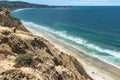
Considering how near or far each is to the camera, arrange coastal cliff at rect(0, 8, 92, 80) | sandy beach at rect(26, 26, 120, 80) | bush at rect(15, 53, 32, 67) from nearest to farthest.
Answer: coastal cliff at rect(0, 8, 92, 80)
bush at rect(15, 53, 32, 67)
sandy beach at rect(26, 26, 120, 80)

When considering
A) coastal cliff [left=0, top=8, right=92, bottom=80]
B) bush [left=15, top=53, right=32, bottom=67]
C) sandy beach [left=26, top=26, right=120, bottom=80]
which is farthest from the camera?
sandy beach [left=26, top=26, right=120, bottom=80]

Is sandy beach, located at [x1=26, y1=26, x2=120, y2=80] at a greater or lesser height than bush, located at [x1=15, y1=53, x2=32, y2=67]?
lesser

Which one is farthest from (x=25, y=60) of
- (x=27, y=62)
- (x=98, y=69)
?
(x=98, y=69)

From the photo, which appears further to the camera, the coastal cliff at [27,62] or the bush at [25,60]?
the bush at [25,60]

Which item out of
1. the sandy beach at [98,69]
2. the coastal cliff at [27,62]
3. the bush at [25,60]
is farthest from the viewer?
the sandy beach at [98,69]

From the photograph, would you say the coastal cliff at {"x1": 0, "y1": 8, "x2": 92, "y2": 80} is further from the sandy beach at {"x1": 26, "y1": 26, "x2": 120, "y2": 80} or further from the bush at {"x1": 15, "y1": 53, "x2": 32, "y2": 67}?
the sandy beach at {"x1": 26, "y1": 26, "x2": 120, "y2": 80}

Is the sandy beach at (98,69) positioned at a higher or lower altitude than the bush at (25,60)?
lower

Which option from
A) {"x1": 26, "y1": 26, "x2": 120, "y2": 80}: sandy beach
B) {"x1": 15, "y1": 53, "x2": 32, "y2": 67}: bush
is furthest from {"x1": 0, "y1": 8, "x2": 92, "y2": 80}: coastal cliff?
{"x1": 26, "y1": 26, "x2": 120, "y2": 80}: sandy beach

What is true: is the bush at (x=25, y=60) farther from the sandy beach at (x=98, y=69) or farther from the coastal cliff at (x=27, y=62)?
the sandy beach at (x=98, y=69)

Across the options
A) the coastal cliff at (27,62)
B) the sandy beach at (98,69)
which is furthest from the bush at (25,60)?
the sandy beach at (98,69)

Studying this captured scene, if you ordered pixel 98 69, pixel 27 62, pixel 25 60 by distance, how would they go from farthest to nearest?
pixel 98 69
pixel 25 60
pixel 27 62

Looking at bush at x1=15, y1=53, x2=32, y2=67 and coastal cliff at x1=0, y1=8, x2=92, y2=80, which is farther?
bush at x1=15, y1=53, x2=32, y2=67

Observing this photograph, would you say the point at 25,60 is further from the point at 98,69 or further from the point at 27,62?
the point at 98,69

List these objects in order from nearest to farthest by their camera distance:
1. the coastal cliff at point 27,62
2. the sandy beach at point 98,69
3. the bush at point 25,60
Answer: the coastal cliff at point 27,62 → the bush at point 25,60 → the sandy beach at point 98,69
